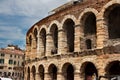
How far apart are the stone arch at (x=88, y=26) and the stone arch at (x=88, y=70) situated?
1.73 m

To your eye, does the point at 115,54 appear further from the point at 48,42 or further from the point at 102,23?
the point at 48,42

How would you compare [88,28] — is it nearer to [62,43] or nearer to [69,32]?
[69,32]

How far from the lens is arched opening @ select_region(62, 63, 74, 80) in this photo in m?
26.0

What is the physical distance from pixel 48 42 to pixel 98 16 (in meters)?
7.93

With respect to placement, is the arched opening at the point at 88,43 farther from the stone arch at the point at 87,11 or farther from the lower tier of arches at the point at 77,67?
the stone arch at the point at 87,11

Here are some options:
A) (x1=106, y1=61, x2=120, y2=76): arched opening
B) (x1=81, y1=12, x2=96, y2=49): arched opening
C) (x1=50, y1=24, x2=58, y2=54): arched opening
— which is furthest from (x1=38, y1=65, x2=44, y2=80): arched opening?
(x1=106, y1=61, x2=120, y2=76): arched opening

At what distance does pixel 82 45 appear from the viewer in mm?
24438

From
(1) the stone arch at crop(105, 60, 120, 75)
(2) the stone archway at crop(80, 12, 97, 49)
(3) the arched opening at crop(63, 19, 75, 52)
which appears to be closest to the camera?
(1) the stone arch at crop(105, 60, 120, 75)

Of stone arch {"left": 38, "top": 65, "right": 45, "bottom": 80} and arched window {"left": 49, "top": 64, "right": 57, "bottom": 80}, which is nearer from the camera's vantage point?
arched window {"left": 49, "top": 64, "right": 57, "bottom": 80}

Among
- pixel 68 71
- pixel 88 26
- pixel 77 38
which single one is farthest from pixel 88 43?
pixel 68 71

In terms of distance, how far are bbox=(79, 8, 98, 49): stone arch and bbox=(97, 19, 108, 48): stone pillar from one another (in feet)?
4.09

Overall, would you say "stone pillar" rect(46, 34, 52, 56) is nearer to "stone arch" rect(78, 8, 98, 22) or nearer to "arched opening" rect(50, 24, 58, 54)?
"arched opening" rect(50, 24, 58, 54)

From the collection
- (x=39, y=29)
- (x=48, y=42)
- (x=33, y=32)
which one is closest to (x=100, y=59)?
(x=48, y=42)

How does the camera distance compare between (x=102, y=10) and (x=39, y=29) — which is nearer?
(x=102, y=10)
